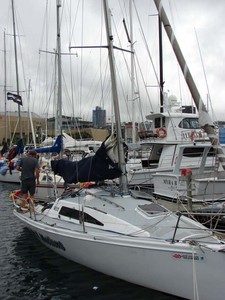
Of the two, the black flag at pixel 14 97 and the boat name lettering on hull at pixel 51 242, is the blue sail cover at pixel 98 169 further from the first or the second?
the black flag at pixel 14 97

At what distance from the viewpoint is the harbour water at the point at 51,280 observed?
6785 millimetres

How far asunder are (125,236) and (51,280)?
210 centimetres

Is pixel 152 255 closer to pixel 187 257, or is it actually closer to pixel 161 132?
pixel 187 257

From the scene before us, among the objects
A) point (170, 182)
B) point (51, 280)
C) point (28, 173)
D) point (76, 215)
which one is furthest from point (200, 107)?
point (28, 173)

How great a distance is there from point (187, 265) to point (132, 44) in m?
17.0

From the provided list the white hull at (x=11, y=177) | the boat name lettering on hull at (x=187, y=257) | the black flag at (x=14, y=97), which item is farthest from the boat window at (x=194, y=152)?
the white hull at (x=11, y=177)

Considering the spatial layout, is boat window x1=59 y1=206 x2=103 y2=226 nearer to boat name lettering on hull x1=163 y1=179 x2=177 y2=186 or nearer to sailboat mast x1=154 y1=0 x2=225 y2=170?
sailboat mast x1=154 y1=0 x2=225 y2=170

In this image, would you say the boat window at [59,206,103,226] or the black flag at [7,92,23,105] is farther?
the black flag at [7,92,23,105]

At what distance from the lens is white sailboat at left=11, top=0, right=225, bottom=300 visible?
18.7ft

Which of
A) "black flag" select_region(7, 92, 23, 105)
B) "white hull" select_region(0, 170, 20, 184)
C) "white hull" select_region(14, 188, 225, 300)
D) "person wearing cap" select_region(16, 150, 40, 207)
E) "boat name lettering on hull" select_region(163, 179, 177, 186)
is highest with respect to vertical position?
"black flag" select_region(7, 92, 23, 105)

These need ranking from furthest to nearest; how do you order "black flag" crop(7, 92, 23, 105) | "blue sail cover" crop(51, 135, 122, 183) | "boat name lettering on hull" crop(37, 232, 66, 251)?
1. "black flag" crop(7, 92, 23, 105)
2. "blue sail cover" crop(51, 135, 122, 183)
3. "boat name lettering on hull" crop(37, 232, 66, 251)

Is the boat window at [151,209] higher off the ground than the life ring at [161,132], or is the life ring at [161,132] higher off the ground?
the life ring at [161,132]

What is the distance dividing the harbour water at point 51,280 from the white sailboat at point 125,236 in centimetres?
21

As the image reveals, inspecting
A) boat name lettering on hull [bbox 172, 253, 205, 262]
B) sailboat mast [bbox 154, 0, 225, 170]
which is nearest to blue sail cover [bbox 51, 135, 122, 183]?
sailboat mast [bbox 154, 0, 225, 170]
